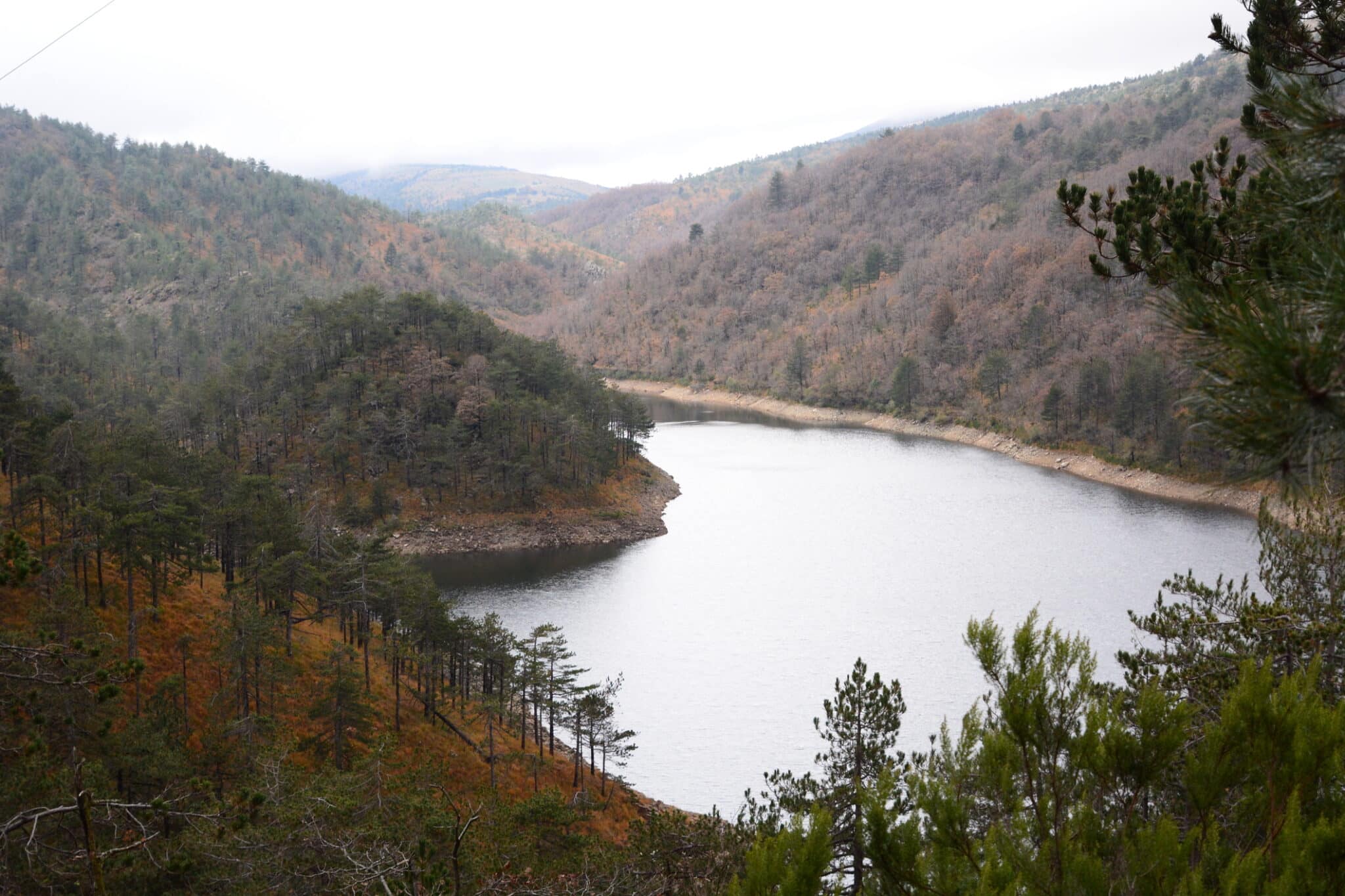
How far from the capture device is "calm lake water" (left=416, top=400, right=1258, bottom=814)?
78.8 feet

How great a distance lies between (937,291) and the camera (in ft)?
292

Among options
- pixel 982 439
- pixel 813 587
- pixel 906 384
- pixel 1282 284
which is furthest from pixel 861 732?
pixel 906 384

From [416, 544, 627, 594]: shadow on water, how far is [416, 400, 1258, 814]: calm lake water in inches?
5.4

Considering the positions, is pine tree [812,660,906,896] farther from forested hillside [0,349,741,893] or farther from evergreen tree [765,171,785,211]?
evergreen tree [765,171,785,211]

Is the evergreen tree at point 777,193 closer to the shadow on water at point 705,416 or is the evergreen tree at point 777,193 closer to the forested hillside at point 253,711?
the shadow on water at point 705,416

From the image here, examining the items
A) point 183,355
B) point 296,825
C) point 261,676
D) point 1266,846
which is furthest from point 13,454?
point 183,355

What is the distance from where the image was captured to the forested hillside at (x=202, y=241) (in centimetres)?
8950

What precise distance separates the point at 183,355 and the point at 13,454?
177ft

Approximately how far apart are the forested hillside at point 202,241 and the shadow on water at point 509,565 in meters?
42.4

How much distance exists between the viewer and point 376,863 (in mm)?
6727

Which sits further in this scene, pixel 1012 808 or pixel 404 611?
pixel 404 611

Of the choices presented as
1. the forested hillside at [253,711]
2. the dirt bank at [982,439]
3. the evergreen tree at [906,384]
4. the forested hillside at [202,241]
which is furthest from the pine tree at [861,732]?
the forested hillside at [202,241]

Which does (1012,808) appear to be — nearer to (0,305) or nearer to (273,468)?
(273,468)

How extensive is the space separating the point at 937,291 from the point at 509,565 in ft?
204
